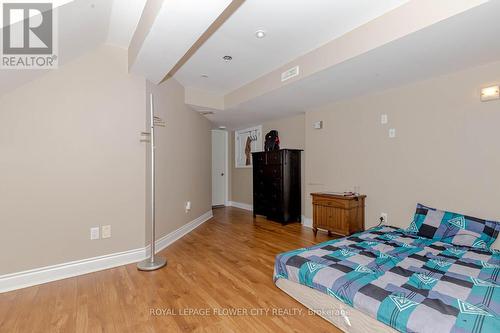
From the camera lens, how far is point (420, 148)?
3.06 metres

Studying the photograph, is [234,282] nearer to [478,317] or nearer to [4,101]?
[478,317]

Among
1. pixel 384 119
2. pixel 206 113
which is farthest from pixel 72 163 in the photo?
pixel 384 119

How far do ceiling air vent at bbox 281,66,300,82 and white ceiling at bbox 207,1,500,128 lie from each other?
0.10 metres

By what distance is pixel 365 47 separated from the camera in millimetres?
2195

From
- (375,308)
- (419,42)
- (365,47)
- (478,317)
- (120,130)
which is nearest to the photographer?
(478,317)

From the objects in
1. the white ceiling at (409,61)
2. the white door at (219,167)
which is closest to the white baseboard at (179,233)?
the white door at (219,167)

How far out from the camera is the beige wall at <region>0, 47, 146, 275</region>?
220 cm

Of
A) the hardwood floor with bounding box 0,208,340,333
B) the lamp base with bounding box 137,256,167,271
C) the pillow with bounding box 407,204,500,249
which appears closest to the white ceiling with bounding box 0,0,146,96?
the hardwood floor with bounding box 0,208,340,333

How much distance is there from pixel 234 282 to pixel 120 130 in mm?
2033

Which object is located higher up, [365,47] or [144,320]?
[365,47]

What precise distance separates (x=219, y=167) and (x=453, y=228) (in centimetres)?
512

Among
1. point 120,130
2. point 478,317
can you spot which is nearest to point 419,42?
point 478,317

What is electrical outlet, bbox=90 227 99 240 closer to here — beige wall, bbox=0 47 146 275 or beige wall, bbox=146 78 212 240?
beige wall, bbox=0 47 146 275

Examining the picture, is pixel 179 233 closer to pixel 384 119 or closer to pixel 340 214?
pixel 340 214
